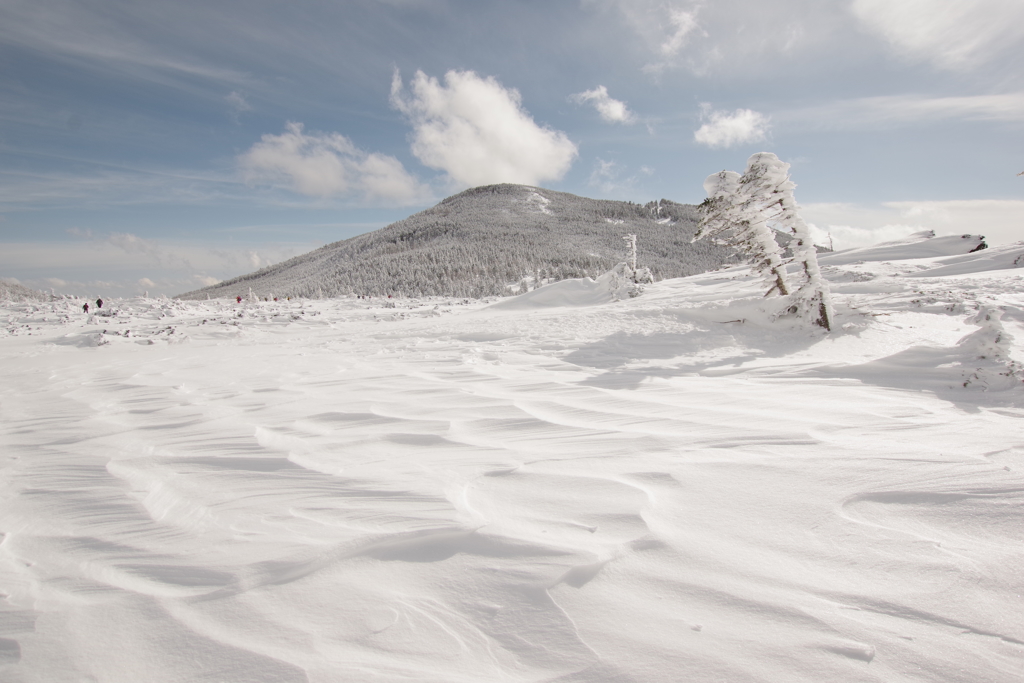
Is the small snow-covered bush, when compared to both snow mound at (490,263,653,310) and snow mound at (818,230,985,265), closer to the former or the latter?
snow mound at (490,263,653,310)

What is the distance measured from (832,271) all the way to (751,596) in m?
14.5

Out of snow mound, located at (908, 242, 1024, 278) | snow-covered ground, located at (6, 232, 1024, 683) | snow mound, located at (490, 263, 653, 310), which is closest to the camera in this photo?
snow-covered ground, located at (6, 232, 1024, 683)

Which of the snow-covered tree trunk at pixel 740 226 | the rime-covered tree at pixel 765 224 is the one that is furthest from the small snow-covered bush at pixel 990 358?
the snow-covered tree trunk at pixel 740 226

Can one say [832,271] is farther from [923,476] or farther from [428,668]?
[428,668]

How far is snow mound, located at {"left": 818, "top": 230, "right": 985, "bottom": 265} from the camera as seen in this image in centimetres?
1561

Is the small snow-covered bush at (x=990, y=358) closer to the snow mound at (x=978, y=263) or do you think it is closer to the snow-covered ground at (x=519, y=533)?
the snow-covered ground at (x=519, y=533)

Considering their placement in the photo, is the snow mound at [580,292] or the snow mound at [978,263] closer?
the snow mound at [978,263]

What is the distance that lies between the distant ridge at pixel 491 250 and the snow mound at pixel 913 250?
17.4 m

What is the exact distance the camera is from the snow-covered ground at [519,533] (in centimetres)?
118

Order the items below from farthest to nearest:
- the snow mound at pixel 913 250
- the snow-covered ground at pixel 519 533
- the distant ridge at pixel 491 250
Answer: the distant ridge at pixel 491 250, the snow mound at pixel 913 250, the snow-covered ground at pixel 519 533

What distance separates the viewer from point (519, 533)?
1.67 meters

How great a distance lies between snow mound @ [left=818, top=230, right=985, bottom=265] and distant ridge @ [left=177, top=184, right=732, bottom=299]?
17.4m

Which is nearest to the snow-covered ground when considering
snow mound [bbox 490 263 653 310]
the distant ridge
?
snow mound [bbox 490 263 653 310]

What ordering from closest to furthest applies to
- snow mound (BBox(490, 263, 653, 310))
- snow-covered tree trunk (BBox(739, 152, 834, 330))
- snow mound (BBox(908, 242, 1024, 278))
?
snow-covered tree trunk (BBox(739, 152, 834, 330)), snow mound (BBox(908, 242, 1024, 278)), snow mound (BBox(490, 263, 653, 310))
